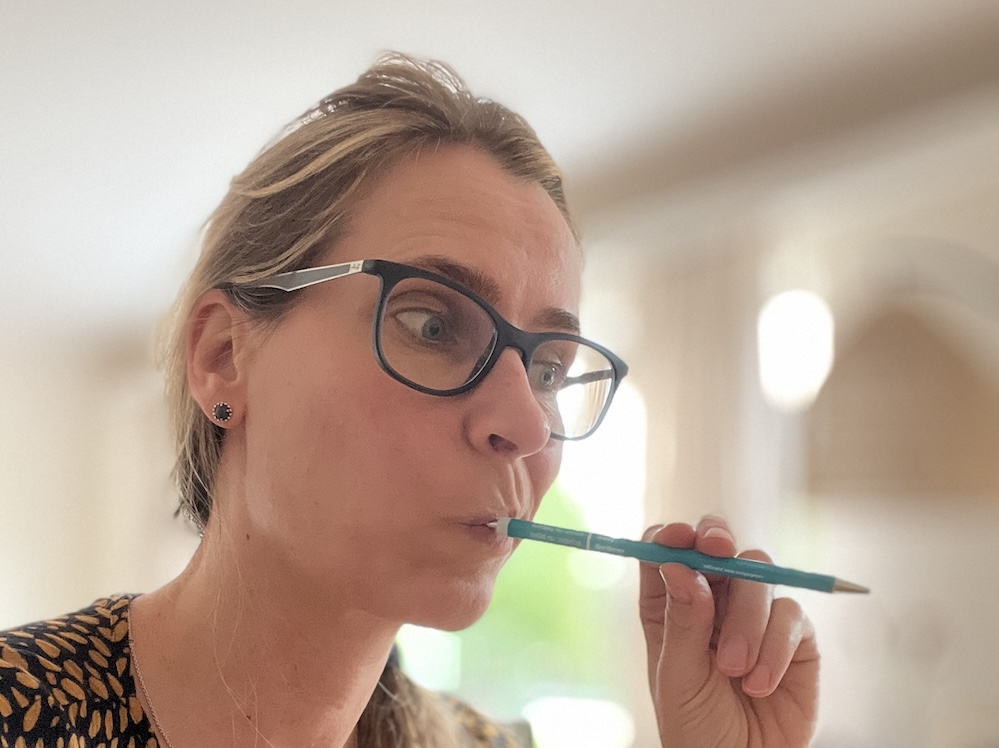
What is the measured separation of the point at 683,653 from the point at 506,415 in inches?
12.6

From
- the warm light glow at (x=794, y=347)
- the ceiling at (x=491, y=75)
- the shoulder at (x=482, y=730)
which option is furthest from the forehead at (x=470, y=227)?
the warm light glow at (x=794, y=347)

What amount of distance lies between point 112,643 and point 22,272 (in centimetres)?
287

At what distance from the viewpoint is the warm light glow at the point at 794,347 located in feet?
8.44

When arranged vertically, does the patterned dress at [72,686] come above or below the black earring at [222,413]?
below

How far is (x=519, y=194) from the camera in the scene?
0.95 meters

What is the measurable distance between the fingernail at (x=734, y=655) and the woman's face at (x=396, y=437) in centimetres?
23

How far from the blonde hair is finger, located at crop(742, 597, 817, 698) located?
47cm

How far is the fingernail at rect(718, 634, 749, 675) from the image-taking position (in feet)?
2.71

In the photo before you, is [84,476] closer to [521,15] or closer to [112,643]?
[521,15]

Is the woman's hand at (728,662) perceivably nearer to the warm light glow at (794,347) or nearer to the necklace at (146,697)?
the necklace at (146,697)

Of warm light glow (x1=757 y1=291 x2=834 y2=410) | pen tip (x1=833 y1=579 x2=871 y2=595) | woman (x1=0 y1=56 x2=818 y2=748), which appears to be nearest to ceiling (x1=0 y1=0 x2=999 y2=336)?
warm light glow (x1=757 y1=291 x2=834 y2=410)

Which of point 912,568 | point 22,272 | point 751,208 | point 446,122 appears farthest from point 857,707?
point 22,272

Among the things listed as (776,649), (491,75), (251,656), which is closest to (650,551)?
(776,649)

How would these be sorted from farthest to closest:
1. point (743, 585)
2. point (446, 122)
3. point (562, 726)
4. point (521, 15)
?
point (562, 726), point (521, 15), point (446, 122), point (743, 585)
